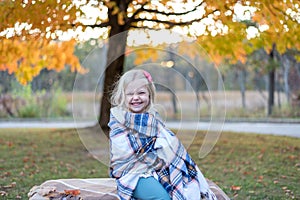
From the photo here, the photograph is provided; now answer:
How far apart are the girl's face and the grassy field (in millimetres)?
2208

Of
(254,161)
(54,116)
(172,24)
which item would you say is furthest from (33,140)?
(54,116)

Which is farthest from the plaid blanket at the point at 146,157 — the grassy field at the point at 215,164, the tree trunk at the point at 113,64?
the grassy field at the point at 215,164

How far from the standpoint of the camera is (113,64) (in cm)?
899

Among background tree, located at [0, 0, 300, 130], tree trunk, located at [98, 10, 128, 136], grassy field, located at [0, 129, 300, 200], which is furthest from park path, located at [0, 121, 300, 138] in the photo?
background tree, located at [0, 0, 300, 130]

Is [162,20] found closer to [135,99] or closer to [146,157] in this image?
[135,99]

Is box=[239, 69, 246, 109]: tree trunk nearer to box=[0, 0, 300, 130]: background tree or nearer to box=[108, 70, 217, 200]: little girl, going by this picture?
box=[0, 0, 300, 130]: background tree

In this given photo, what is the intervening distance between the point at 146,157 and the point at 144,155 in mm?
20

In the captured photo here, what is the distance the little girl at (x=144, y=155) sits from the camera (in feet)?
11.4

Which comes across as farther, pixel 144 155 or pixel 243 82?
pixel 243 82

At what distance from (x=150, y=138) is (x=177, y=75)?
91.4 inches

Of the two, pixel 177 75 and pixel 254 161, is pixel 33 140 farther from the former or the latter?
pixel 177 75

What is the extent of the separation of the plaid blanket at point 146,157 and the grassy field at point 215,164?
2021 millimetres

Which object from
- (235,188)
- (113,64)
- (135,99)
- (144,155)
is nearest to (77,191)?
(144,155)

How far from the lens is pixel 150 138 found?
3.59 meters
